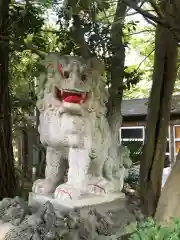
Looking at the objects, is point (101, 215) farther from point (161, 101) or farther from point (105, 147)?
point (161, 101)

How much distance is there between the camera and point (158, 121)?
2893 millimetres

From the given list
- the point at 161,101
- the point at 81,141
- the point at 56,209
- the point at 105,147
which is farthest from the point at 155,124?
the point at 56,209

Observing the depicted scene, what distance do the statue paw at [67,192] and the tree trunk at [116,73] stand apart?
1.62 ft

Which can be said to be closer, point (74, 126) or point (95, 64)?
point (74, 126)

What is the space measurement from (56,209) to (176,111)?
5.10m

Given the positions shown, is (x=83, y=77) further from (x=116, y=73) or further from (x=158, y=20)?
(x=116, y=73)

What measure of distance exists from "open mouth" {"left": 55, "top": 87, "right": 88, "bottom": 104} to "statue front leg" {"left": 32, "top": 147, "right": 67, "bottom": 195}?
32 centimetres

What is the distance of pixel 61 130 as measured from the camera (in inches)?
79.9

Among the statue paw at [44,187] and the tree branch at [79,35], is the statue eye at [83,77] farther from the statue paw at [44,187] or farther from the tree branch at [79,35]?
the statue paw at [44,187]

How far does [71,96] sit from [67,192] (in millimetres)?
494

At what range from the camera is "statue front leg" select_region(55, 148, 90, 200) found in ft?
6.53

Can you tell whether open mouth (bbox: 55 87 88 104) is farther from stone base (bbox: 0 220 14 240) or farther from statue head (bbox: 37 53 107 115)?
stone base (bbox: 0 220 14 240)

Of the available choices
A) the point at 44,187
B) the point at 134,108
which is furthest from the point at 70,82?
the point at 134,108

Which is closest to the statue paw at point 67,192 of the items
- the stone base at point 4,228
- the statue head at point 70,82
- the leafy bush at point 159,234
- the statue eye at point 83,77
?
the stone base at point 4,228
